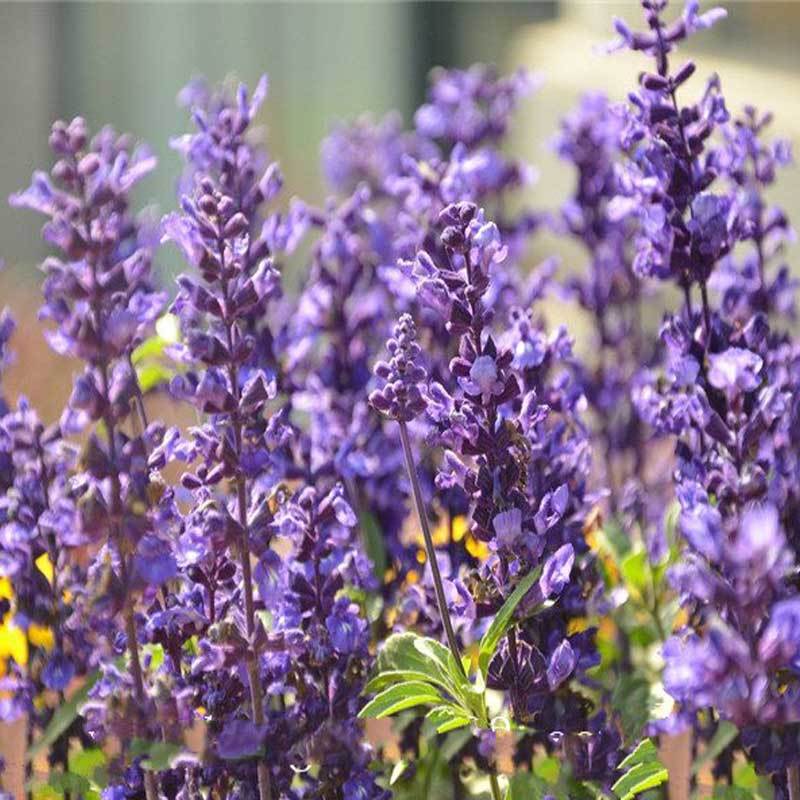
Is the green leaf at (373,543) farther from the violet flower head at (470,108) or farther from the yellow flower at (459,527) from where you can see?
the violet flower head at (470,108)

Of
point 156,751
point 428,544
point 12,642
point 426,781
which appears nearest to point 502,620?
point 428,544

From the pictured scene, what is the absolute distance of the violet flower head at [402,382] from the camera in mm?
1488

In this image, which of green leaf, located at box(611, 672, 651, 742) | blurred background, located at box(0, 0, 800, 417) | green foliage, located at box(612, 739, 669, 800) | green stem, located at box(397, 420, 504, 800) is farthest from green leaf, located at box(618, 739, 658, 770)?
blurred background, located at box(0, 0, 800, 417)

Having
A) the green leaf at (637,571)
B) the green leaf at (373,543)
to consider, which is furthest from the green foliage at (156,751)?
the green leaf at (637,571)

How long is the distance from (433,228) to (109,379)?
64 cm

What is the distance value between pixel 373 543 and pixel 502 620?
0.61 metres

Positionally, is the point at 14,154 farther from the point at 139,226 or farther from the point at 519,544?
the point at 519,544

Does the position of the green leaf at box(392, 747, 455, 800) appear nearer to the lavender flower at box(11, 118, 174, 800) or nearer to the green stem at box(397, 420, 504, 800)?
the green stem at box(397, 420, 504, 800)

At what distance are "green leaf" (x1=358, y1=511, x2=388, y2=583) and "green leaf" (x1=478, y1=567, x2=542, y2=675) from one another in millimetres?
520

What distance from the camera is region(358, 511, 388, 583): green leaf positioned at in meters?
2.06

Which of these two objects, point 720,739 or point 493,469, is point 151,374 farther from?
point 720,739

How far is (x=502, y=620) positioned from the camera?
1.47 meters

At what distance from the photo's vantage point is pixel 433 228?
2.06m

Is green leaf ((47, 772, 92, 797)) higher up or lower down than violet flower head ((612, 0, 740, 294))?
lower down
